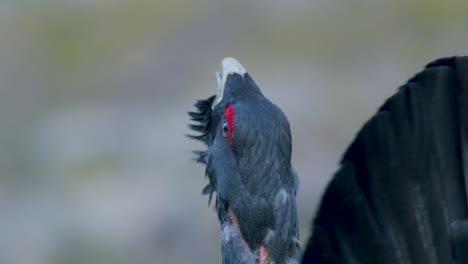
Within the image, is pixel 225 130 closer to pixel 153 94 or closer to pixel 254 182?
pixel 254 182

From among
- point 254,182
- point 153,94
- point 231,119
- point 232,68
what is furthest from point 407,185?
point 153,94

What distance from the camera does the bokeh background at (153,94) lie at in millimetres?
14734

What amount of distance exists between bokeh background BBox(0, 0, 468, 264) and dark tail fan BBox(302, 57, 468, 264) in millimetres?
7508

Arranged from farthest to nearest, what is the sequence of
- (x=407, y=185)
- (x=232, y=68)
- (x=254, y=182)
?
(x=232, y=68)
(x=254, y=182)
(x=407, y=185)

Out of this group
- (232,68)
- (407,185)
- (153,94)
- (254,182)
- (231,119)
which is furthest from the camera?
(153,94)

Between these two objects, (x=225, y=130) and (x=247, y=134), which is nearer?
(x=247, y=134)

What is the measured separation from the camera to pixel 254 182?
7328mm

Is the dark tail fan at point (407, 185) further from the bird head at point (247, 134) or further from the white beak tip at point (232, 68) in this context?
the white beak tip at point (232, 68)

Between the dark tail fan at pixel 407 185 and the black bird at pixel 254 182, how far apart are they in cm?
158

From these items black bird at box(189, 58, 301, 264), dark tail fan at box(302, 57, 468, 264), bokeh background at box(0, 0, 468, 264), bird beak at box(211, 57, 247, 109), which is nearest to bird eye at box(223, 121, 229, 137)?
black bird at box(189, 58, 301, 264)

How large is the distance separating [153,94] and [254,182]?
9.81 meters

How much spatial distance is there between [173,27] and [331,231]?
12.8m

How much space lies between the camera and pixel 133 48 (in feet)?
59.1

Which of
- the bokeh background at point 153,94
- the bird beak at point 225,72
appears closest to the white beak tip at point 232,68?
the bird beak at point 225,72
